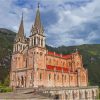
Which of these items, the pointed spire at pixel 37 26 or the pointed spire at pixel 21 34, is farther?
the pointed spire at pixel 21 34

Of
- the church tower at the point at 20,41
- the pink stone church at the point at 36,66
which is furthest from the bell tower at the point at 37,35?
the church tower at the point at 20,41

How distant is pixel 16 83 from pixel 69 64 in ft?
89.0

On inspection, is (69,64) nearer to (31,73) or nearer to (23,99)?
(31,73)

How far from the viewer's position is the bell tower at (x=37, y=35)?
75.0m

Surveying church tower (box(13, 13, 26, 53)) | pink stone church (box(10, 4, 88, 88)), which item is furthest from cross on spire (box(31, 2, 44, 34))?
church tower (box(13, 13, 26, 53))

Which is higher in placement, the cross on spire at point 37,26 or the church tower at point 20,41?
the cross on spire at point 37,26

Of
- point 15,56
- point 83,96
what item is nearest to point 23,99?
point 83,96

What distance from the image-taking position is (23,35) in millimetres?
84438

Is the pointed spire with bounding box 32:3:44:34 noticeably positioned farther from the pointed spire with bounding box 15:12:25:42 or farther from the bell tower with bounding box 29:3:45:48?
the pointed spire with bounding box 15:12:25:42

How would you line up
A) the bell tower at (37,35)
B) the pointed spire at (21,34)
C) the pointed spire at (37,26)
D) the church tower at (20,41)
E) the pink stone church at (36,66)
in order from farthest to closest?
1. the pointed spire at (21,34)
2. the church tower at (20,41)
3. the pointed spire at (37,26)
4. the bell tower at (37,35)
5. the pink stone church at (36,66)

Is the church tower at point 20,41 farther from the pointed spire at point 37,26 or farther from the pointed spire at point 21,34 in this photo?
the pointed spire at point 37,26

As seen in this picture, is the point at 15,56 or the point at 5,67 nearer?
the point at 15,56

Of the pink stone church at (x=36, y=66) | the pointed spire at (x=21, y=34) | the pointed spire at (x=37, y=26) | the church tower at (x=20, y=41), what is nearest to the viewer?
the pink stone church at (x=36, y=66)

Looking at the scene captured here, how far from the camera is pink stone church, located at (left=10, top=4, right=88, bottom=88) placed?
73.2m
